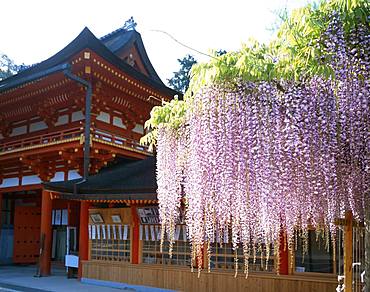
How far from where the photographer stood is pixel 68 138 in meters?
10.1

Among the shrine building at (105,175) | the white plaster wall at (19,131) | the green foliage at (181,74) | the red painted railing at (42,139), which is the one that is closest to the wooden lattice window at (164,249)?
the shrine building at (105,175)

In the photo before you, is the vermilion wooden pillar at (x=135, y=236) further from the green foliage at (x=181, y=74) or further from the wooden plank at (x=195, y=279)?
the green foliage at (x=181, y=74)

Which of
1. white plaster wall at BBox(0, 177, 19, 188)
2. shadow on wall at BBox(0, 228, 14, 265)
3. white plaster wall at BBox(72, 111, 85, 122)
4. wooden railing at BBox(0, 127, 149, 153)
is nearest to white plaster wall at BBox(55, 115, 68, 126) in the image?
white plaster wall at BBox(72, 111, 85, 122)

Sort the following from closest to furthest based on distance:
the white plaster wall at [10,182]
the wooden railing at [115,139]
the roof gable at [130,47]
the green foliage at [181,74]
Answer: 1. the wooden railing at [115,139]
2. the white plaster wall at [10,182]
3. the roof gable at [130,47]
4. the green foliage at [181,74]

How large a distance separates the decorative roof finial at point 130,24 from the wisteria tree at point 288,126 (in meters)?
11.4

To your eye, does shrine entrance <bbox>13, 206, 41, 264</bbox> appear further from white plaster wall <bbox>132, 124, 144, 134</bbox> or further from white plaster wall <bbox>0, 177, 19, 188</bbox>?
white plaster wall <bbox>132, 124, 144, 134</bbox>

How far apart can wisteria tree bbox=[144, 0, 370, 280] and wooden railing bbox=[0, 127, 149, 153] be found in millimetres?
7031

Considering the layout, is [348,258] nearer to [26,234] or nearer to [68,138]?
[68,138]

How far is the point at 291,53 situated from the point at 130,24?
1236cm

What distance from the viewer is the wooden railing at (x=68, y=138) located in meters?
10.2

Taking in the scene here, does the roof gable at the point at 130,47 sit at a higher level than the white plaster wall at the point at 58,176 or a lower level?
higher

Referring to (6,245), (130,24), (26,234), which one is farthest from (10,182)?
(130,24)

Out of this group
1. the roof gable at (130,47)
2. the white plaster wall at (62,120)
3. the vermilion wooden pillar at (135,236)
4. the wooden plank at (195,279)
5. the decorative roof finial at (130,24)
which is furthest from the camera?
the decorative roof finial at (130,24)

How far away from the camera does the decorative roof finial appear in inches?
559
